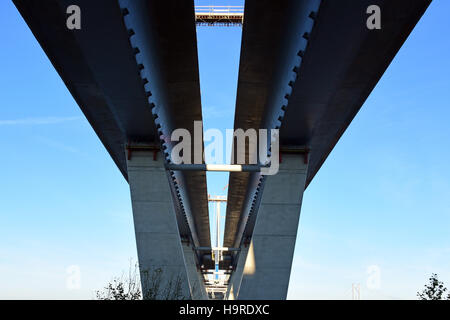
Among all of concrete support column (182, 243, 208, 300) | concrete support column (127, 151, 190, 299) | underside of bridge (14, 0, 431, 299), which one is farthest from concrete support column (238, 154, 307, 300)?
concrete support column (182, 243, 208, 300)

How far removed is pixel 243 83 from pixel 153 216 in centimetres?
546

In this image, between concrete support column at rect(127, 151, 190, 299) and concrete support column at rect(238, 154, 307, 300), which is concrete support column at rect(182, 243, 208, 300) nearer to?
concrete support column at rect(127, 151, 190, 299)

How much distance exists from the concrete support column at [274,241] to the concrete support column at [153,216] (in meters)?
2.51

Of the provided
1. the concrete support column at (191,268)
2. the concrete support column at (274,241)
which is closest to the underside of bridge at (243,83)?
the concrete support column at (274,241)

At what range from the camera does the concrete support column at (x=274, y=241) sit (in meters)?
14.7

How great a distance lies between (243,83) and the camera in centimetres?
1306

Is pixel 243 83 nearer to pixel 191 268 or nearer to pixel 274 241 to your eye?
pixel 274 241

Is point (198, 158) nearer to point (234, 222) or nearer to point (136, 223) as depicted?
point (136, 223)

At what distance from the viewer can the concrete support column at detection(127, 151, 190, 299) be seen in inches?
587

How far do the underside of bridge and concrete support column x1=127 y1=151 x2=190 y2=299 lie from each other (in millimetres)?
34
